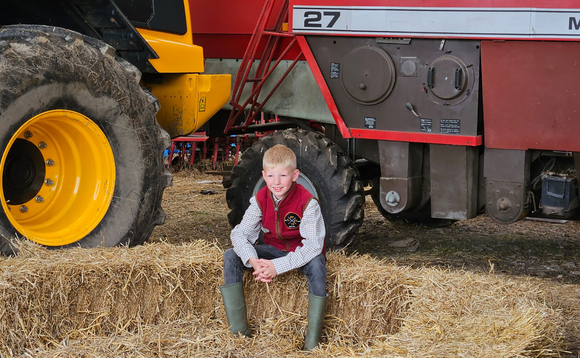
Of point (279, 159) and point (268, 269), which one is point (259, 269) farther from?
point (279, 159)

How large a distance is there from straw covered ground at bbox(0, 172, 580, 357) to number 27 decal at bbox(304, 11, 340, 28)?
186cm

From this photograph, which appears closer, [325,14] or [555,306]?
[555,306]

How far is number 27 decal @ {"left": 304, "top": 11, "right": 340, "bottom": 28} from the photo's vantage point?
5332 millimetres

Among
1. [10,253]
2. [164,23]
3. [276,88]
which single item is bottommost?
[10,253]

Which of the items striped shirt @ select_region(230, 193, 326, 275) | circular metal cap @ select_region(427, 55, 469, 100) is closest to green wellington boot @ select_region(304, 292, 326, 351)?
striped shirt @ select_region(230, 193, 326, 275)

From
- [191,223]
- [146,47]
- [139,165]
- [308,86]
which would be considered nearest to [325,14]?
[308,86]

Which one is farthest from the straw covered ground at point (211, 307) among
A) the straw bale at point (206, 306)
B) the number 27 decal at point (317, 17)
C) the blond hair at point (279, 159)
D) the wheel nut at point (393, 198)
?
the number 27 decal at point (317, 17)

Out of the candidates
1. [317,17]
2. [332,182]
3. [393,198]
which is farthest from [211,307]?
[317,17]

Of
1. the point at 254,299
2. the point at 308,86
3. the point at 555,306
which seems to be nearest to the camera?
the point at 555,306

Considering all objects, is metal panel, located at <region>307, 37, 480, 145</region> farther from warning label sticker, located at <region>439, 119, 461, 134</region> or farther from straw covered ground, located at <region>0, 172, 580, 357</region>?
straw covered ground, located at <region>0, 172, 580, 357</region>

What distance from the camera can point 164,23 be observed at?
17.7 ft

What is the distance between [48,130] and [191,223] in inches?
107

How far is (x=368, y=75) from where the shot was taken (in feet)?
17.3

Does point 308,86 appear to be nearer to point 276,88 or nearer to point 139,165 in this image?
point 276,88
